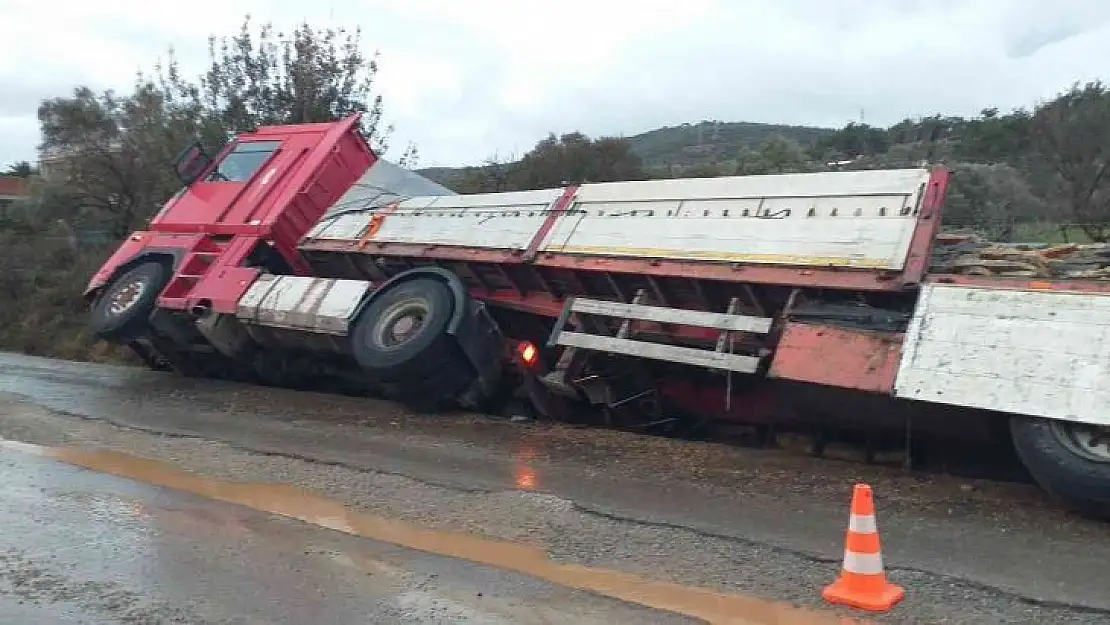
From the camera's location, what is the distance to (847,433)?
24.6 feet

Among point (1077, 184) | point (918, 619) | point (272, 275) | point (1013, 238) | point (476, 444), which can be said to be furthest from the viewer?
point (1077, 184)

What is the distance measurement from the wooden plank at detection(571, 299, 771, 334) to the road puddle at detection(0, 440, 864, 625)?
2664 mm

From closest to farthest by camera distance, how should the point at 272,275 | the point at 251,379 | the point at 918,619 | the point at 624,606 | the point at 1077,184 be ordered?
the point at 918,619 → the point at 624,606 → the point at 272,275 → the point at 251,379 → the point at 1077,184

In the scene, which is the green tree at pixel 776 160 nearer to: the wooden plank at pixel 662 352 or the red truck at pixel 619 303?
the red truck at pixel 619 303

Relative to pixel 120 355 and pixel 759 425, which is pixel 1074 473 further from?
pixel 120 355

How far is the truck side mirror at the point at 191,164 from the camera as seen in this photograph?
1231 centimetres

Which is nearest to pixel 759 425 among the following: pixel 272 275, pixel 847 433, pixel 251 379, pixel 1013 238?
pixel 847 433

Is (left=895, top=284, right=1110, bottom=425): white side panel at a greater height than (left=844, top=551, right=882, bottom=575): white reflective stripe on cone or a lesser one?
greater

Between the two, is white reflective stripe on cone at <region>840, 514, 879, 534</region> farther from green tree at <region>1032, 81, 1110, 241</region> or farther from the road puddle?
green tree at <region>1032, 81, 1110, 241</region>

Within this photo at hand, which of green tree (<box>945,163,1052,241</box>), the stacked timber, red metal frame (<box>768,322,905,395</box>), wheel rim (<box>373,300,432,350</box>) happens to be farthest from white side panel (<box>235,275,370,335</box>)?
green tree (<box>945,163,1052,241</box>)

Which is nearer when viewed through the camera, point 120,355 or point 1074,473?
point 1074,473

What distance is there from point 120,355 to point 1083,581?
15.8m

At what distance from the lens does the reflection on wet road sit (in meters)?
4.48

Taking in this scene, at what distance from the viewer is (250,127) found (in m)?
22.1
